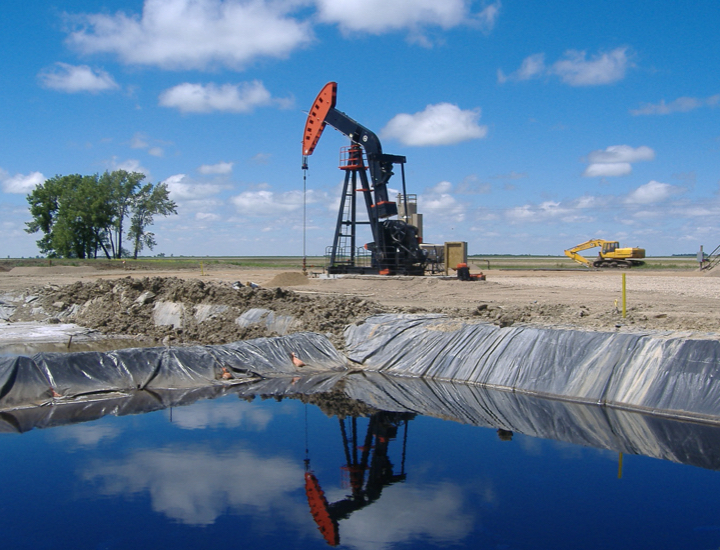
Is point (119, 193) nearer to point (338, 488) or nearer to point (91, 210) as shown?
point (91, 210)

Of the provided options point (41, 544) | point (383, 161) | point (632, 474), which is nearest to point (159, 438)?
point (41, 544)

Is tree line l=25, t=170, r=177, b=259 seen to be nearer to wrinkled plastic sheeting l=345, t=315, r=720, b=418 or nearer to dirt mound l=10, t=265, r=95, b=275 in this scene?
dirt mound l=10, t=265, r=95, b=275

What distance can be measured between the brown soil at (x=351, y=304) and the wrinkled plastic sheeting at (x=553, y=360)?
41.8 inches

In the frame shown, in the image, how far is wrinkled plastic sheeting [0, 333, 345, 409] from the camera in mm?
9828

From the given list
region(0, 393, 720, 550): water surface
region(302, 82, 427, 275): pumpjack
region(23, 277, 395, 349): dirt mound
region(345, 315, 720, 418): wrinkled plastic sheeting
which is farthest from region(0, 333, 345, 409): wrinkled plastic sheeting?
region(302, 82, 427, 275): pumpjack

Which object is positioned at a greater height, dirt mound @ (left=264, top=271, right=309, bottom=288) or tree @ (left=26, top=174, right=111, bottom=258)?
tree @ (left=26, top=174, right=111, bottom=258)

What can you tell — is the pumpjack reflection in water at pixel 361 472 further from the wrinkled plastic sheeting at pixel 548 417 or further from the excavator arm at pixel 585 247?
the excavator arm at pixel 585 247

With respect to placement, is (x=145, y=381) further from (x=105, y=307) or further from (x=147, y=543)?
(x=105, y=307)

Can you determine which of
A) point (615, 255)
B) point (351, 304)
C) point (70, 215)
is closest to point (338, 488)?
point (351, 304)

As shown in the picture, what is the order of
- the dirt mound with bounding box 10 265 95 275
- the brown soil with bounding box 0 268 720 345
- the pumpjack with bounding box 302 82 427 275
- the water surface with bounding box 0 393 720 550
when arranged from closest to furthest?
the water surface with bounding box 0 393 720 550 → the brown soil with bounding box 0 268 720 345 → the pumpjack with bounding box 302 82 427 275 → the dirt mound with bounding box 10 265 95 275

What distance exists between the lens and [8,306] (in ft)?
70.9

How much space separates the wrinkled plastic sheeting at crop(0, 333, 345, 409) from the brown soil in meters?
1.30

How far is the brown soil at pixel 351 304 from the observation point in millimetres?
14352

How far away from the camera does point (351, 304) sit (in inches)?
607
